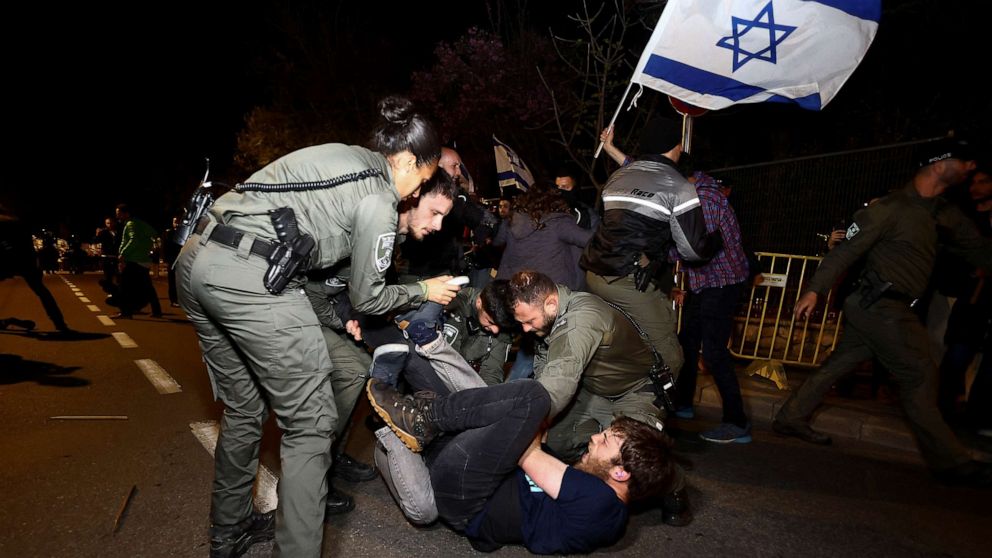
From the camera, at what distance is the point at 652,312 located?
134 inches

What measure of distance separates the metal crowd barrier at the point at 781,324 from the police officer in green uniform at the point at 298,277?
4986 mm

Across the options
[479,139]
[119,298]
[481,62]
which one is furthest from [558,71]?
[119,298]

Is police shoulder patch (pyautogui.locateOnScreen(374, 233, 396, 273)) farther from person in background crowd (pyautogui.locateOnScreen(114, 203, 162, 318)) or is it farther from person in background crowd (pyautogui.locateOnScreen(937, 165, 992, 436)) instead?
person in background crowd (pyautogui.locateOnScreen(114, 203, 162, 318))

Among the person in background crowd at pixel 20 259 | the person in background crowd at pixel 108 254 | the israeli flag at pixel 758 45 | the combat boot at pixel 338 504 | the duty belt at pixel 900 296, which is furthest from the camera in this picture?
the person in background crowd at pixel 108 254

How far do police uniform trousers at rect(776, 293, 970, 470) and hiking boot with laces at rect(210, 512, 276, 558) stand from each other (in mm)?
3647

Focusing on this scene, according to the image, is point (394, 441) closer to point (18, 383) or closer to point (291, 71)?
point (18, 383)

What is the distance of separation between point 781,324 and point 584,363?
191 inches

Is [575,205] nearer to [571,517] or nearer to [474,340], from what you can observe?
[474,340]

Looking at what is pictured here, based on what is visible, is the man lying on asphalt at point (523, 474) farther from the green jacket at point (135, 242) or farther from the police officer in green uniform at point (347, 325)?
the green jacket at point (135, 242)

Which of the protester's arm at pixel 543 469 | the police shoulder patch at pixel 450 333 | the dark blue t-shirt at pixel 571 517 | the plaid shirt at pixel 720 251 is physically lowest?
the dark blue t-shirt at pixel 571 517

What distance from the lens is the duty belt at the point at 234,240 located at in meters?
2.03

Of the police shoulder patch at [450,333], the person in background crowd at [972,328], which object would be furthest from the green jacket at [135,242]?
the person in background crowd at [972,328]

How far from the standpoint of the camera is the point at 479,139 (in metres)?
13.7

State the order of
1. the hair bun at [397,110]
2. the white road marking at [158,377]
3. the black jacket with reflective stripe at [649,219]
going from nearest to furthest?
1. the hair bun at [397,110]
2. the black jacket with reflective stripe at [649,219]
3. the white road marking at [158,377]
